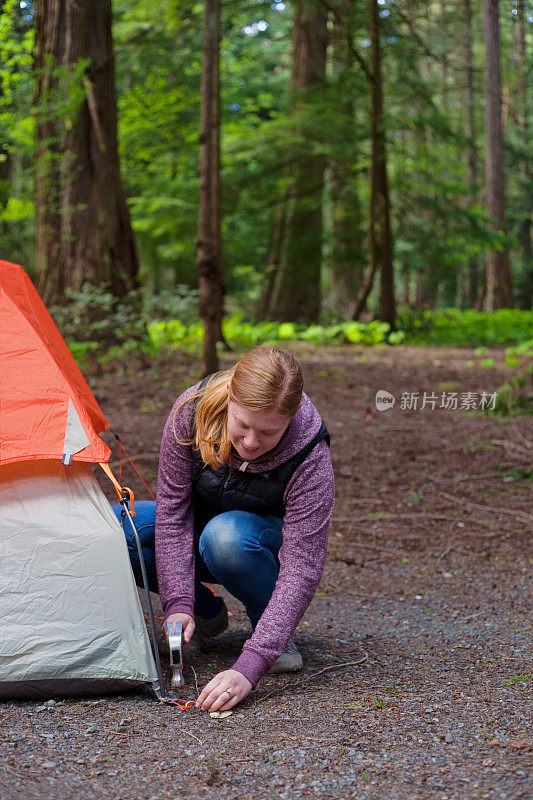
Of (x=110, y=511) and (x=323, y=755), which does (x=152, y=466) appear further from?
(x=323, y=755)

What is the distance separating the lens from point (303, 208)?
408 inches

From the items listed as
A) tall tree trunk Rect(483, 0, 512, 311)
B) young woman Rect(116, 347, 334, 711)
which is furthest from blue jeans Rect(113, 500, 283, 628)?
tall tree trunk Rect(483, 0, 512, 311)

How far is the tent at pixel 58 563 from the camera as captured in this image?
7.48 feet

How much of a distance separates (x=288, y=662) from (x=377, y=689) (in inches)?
12.0

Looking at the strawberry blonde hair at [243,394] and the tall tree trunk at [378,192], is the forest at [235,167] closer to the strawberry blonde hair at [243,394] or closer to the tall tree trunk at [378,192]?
the tall tree trunk at [378,192]

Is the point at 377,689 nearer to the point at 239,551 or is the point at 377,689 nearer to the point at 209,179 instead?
the point at 239,551

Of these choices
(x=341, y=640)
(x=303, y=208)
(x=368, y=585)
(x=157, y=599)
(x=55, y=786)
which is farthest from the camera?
(x=303, y=208)

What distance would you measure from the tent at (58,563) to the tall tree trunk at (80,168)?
578 cm

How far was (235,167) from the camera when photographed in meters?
11.3

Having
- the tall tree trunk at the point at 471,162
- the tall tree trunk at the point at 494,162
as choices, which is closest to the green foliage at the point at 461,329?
the tall tree trunk at the point at 494,162

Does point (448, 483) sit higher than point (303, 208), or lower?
lower

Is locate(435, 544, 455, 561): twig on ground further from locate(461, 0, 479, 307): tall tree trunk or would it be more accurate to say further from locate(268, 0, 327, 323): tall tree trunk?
locate(461, 0, 479, 307): tall tree trunk

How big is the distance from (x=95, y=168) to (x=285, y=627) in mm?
6761

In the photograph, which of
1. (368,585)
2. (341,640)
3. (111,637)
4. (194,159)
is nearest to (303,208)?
(194,159)
